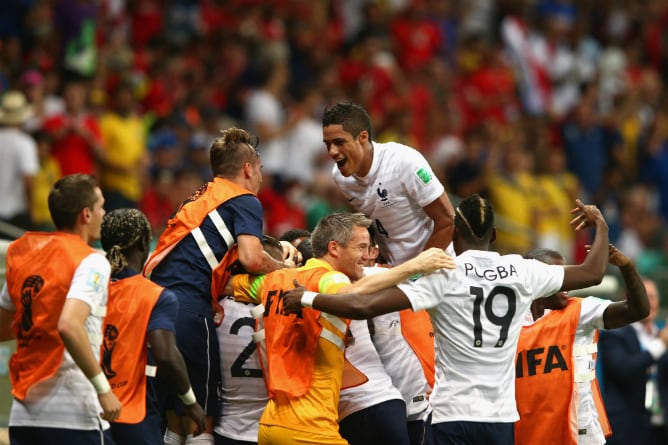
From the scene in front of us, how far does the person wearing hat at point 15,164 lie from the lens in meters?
12.1

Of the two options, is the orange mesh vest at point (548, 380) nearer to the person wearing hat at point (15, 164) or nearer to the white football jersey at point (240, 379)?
the white football jersey at point (240, 379)

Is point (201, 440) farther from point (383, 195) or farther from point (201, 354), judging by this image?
point (383, 195)

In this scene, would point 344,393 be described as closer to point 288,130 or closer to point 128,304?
point 128,304

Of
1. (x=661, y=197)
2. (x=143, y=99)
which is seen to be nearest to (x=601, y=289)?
(x=143, y=99)

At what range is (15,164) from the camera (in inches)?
480

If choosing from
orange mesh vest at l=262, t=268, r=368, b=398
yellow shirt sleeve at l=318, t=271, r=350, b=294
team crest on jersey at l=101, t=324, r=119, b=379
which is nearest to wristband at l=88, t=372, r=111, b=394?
team crest on jersey at l=101, t=324, r=119, b=379

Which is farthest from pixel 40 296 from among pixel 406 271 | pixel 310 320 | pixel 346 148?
pixel 346 148

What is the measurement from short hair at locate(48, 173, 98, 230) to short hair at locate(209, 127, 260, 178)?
5.01 ft

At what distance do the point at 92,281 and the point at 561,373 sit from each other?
302 cm

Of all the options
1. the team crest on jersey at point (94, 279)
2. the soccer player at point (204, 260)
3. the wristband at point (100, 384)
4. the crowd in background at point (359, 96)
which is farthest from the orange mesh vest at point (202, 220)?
the crowd in background at point (359, 96)

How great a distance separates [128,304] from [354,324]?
1574 millimetres

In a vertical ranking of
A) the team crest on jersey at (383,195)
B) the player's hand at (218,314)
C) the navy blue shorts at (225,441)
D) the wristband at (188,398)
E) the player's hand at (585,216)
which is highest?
the team crest on jersey at (383,195)

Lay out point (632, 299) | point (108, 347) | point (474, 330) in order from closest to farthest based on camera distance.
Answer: point (474, 330) < point (108, 347) < point (632, 299)

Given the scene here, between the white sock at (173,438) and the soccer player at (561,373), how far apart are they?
2132mm
